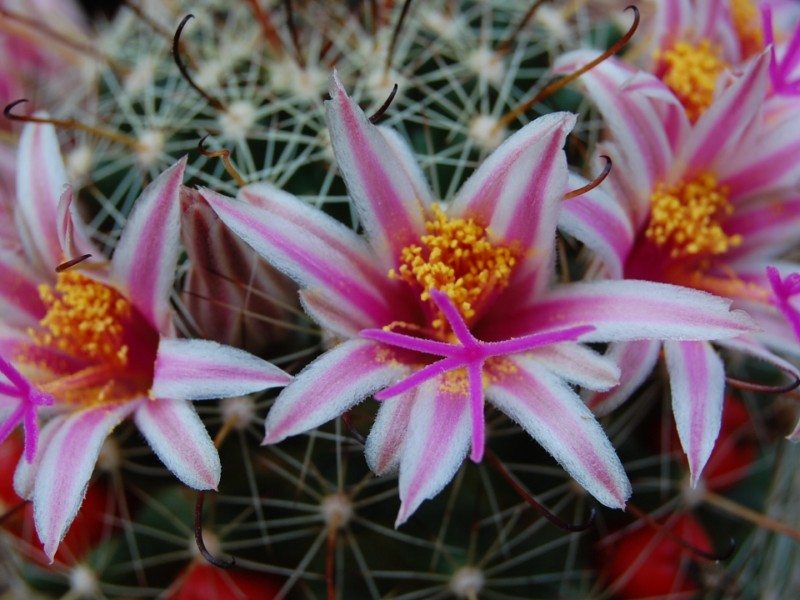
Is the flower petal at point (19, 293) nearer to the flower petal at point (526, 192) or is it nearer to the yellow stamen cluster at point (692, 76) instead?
the flower petal at point (526, 192)

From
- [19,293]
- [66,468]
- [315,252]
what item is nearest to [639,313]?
[315,252]

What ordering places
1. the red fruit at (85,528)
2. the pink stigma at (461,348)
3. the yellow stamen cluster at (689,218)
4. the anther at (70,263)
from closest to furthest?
the pink stigma at (461,348) → the anther at (70,263) → the yellow stamen cluster at (689,218) → the red fruit at (85,528)

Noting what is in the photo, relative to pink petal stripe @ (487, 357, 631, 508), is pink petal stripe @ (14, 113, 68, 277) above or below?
above

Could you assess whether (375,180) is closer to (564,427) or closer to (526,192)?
(526,192)

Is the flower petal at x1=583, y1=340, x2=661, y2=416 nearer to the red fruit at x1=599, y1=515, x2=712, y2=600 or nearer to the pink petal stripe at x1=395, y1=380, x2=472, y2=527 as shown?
the pink petal stripe at x1=395, y1=380, x2=472, y2=527

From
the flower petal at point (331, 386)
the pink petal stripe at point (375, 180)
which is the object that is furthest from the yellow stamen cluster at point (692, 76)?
the flower petal at point (331, 386)

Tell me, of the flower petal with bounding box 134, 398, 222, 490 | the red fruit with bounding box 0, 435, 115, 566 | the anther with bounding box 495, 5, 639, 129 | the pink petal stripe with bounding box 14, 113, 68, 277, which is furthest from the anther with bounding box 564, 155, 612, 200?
the red fruit with bounding box 0, 435, 115, 566

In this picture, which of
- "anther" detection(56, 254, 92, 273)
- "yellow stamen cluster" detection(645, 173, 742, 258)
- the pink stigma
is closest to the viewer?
the pink stigma
